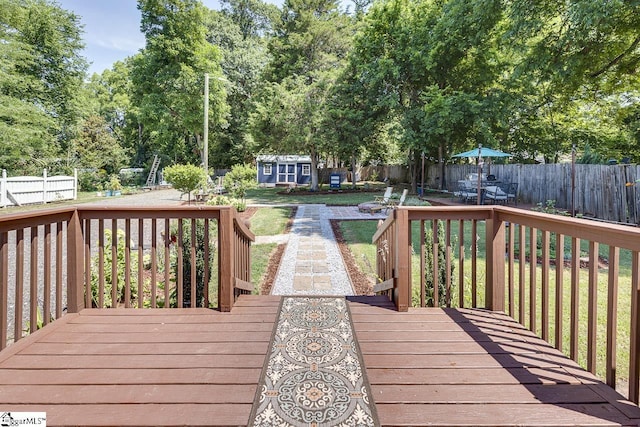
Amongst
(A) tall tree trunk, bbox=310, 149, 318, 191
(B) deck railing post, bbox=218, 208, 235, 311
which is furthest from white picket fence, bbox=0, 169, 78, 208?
(B) deck railing post, bbox=218, 208, 235, 311

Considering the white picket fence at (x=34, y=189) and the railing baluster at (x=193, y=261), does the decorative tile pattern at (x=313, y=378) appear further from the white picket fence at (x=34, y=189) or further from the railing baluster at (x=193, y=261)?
the white picket fence at (x=34, y=189)

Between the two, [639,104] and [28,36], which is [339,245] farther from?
[28,36]

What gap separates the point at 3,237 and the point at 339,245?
16.7 ft

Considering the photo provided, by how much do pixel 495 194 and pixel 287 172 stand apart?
18.6 metres

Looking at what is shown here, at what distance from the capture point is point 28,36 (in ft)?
60.5

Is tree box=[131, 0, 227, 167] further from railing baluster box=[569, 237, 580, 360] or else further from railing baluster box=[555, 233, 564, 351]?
railing baluster box=[569, 237, 580, 360]

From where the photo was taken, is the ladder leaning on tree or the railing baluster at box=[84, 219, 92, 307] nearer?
the railing baluster at box=[84, 219, 92, 307]

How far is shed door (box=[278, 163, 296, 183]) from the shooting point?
92.1ft

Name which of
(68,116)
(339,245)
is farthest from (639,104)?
(68,116)

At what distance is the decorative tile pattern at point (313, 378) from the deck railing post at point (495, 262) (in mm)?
1238

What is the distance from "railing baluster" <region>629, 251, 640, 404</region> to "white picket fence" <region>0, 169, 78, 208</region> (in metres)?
16.1

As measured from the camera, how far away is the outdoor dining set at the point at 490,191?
40.0 feet

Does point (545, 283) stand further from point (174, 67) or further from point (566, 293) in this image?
point (174, 67)

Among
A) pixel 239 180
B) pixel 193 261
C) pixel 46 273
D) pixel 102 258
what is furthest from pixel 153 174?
pixel 46 273
